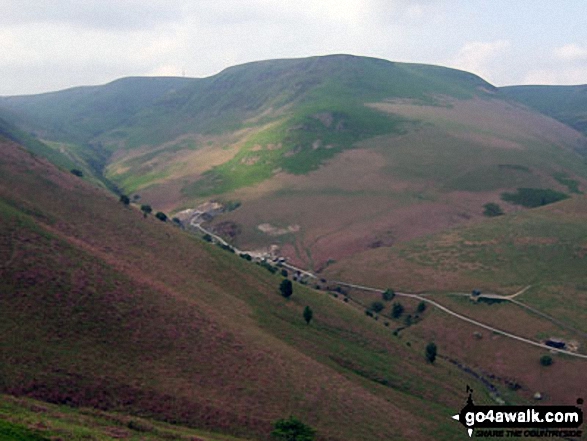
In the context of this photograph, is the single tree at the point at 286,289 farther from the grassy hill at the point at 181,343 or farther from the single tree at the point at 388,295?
the single tree at the point at 388,295

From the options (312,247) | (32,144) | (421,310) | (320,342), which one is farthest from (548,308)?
(32,144)

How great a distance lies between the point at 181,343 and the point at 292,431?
1708 cm

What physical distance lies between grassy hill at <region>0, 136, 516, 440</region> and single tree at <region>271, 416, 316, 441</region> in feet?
6.41

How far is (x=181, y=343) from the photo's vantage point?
5484 cm

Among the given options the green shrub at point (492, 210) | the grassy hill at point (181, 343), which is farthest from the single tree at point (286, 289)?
the green shrub at point (492, 210)

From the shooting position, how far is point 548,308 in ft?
296

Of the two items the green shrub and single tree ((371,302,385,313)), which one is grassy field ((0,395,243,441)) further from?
the green shrub

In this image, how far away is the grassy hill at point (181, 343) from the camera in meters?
46.2

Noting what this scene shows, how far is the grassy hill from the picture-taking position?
46188 millimetres

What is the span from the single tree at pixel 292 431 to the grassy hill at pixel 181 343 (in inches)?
76.9

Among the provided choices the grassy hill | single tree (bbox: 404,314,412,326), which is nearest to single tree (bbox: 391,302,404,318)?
single tree (bbox: 404,314,412,326)

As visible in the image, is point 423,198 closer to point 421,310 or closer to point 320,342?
point 421,310

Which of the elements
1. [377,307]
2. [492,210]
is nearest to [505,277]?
[377,307]

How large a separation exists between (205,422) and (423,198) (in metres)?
138
